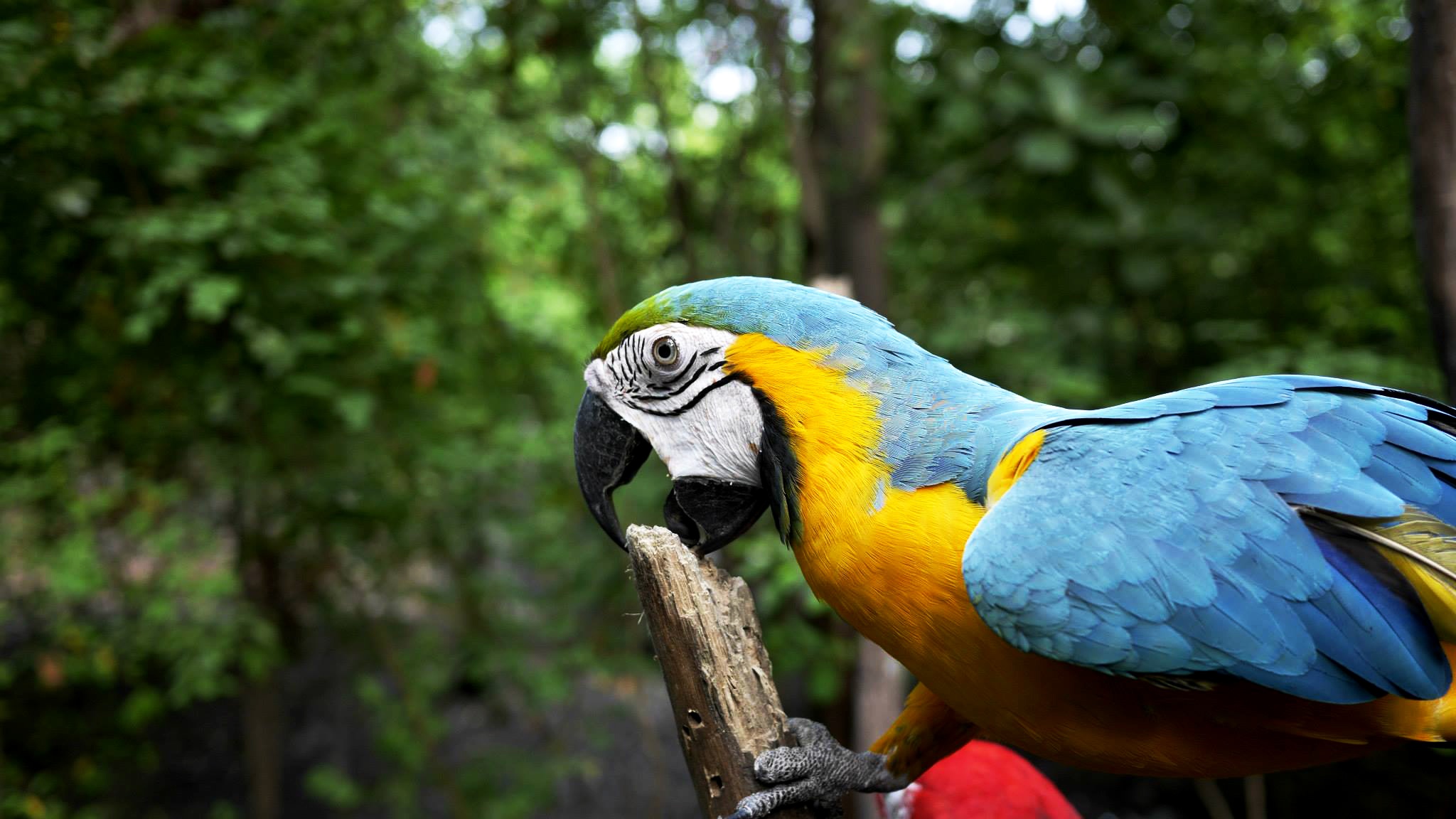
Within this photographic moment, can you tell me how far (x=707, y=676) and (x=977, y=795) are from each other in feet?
2.67

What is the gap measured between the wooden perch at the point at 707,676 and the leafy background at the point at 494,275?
148 cm

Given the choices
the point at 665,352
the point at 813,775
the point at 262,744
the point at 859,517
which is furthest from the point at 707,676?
the point at 262,744

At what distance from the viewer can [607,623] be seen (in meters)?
4.29

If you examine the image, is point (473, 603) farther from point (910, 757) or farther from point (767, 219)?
point (910, 757)

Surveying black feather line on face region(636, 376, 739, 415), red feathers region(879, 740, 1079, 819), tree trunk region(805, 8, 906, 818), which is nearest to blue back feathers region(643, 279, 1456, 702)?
black feather line on face region(636, 376, 739, 415)

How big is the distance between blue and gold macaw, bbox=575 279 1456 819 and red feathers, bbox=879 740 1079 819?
36cm

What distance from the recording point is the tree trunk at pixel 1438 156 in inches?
77.8

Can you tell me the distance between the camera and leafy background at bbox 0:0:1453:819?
3000mm

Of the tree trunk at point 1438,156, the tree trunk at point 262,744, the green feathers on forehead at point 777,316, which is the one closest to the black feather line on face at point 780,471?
the green feathers on forehead at point 777,316

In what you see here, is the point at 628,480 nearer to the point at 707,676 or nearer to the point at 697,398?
the point at 697,398

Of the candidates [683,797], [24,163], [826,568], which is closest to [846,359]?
[826,568]

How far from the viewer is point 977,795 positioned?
1821mm

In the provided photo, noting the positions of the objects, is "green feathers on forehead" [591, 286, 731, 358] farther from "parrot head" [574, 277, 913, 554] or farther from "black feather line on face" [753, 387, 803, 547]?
"black feather line on face" [753, 387, 803, 547]

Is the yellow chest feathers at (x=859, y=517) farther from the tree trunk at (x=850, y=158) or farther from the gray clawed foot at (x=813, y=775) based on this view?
the tree trunk at (x=850, y=158)
